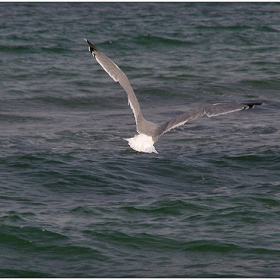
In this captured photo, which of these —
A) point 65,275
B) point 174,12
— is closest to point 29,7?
point 174,12

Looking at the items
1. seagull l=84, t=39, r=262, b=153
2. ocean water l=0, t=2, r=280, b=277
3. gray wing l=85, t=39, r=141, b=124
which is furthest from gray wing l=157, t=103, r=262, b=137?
ocean water l=0, t=2, r=280, b=277

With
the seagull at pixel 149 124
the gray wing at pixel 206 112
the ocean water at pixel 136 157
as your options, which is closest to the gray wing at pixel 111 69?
the seagull at pixel 149 124

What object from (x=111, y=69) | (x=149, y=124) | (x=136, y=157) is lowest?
(x=149, y=124)

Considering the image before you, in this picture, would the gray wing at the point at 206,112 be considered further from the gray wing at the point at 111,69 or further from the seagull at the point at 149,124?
the gray wing at the point at 111,69

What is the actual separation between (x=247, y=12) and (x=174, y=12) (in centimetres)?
299

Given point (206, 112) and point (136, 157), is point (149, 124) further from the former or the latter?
point (136, 157)

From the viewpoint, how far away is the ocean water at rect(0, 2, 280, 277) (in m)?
7.81

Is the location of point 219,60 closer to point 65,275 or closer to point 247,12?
point 247,12

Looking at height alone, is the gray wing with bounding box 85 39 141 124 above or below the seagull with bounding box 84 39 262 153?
above

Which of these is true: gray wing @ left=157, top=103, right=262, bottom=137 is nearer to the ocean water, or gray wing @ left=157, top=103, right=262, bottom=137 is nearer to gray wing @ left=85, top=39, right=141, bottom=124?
gray wing @ left=85, top=39, right=141, bottom=124

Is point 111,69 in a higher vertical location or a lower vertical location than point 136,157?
lower

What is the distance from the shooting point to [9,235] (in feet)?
27.2

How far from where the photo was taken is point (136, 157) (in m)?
11.4

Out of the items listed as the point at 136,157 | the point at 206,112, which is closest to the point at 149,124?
the point at 206,112
